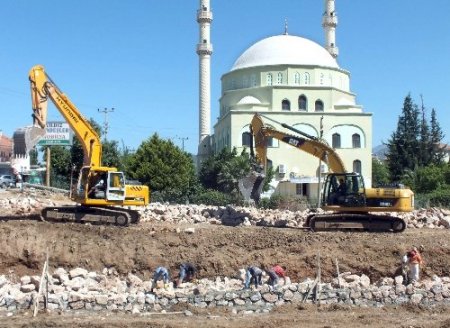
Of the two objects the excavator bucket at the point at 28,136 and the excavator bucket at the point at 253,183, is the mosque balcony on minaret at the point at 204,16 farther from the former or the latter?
the excavator bucket at the point at 28,136

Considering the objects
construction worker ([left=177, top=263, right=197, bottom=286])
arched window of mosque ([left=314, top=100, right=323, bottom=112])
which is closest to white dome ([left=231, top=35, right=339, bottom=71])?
arched window of mosque ([left=314, top=100, right=323, bottom=112])

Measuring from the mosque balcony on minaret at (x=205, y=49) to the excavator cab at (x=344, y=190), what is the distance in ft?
126

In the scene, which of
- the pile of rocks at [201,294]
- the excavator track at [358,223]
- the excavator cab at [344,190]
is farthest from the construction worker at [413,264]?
the excavator track at [358,223]

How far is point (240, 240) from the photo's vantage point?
61.6ft

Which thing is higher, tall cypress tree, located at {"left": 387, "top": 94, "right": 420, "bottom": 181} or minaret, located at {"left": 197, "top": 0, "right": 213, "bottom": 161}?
minaret, located at {"left": 197, "top": 0, "right": 213, "bottom": 161}

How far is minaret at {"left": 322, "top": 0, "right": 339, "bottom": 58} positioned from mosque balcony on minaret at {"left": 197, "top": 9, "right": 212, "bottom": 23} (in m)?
11.8

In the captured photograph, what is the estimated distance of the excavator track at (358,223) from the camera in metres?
20.8

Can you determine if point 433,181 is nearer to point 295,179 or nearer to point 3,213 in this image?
point 295,179

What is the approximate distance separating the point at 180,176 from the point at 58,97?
24711 millimetres

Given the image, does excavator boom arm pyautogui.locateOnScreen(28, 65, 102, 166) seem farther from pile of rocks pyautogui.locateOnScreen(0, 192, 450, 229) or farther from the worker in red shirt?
the worker in red shirt

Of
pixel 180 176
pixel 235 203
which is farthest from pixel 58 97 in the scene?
pixel 180 176

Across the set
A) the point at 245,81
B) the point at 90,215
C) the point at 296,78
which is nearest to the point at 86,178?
the point at 90,215

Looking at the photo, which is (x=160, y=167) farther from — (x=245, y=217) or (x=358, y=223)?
(x=358, y=223)

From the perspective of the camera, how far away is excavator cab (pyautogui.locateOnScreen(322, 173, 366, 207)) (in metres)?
20.3
